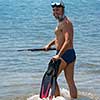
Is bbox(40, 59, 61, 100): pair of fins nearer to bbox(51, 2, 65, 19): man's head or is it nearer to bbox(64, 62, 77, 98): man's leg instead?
bbox(64, 62, 77, 98): man's leg

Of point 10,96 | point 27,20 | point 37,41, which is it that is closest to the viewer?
point 10,96

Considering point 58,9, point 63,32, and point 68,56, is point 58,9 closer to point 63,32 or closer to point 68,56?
point 63,32

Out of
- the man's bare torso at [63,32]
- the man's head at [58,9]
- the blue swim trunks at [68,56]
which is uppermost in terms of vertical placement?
the man's head at [58,9]

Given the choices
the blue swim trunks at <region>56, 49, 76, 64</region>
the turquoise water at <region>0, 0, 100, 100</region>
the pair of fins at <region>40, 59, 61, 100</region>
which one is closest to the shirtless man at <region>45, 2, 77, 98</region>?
the blue swim trunks at <region>56, 49, 76, 64</region>

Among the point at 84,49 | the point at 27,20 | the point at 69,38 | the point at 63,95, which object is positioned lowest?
the point at 27,20

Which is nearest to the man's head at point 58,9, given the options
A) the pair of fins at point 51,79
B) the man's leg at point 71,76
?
the pair of fins at point 51,79

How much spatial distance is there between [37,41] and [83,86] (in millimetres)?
7114

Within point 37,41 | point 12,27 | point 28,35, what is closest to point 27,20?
point 12,27

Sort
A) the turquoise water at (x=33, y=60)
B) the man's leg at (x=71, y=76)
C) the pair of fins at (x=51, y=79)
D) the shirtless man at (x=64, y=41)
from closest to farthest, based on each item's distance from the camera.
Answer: the shirtless man at (x=64, y=41), the pair of fins at (x=51, y=79), the man's leg at (x=71, y=76), the turquoise water at (x=33, y=60)

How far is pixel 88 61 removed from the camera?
14367 mm

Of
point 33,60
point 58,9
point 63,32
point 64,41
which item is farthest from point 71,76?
point 33,60

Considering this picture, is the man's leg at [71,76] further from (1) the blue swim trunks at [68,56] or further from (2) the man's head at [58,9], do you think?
(2) the man's head at [58,9]

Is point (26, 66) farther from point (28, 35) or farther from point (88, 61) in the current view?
point (28, 35)

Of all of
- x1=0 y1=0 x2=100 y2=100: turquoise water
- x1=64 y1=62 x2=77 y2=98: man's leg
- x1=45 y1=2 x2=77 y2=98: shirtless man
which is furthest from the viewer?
x1=0 y1=0 x2=100 y2=100: turquoise water
